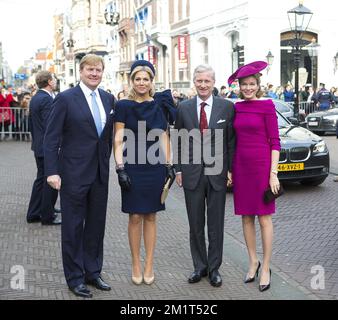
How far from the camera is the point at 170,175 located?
486cm

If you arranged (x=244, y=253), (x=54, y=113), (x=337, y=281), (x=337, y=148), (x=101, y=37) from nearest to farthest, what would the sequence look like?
(x=54, y=113) < (x=337, y=281) < (x=244, y=253) < (x=337, y=148) < (x=101, y=37)

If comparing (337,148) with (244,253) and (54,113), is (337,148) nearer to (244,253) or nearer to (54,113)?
(244,253)

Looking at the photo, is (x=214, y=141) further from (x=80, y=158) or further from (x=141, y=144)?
(x=80, y=158)

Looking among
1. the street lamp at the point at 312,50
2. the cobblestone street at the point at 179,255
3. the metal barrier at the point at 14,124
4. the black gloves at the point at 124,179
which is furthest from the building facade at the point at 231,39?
the black gloves at the point at 124,179

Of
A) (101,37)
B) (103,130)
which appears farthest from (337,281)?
(101,37)

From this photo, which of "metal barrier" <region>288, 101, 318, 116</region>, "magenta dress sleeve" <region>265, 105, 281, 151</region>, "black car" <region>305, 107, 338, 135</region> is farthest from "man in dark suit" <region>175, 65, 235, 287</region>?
"metal barrier" <region>288, 101, 318, 116</region>

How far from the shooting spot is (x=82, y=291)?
4.62 metres

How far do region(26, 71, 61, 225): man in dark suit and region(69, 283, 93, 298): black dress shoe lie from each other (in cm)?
261

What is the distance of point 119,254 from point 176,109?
1.83m

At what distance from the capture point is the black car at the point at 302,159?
9.08m

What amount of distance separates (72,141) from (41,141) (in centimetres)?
264

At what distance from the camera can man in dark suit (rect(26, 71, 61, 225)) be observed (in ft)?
23.2

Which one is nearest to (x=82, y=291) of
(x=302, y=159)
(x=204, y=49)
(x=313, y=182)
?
(x=302, y=159)

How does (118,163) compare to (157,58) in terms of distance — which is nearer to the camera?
(118,163)
